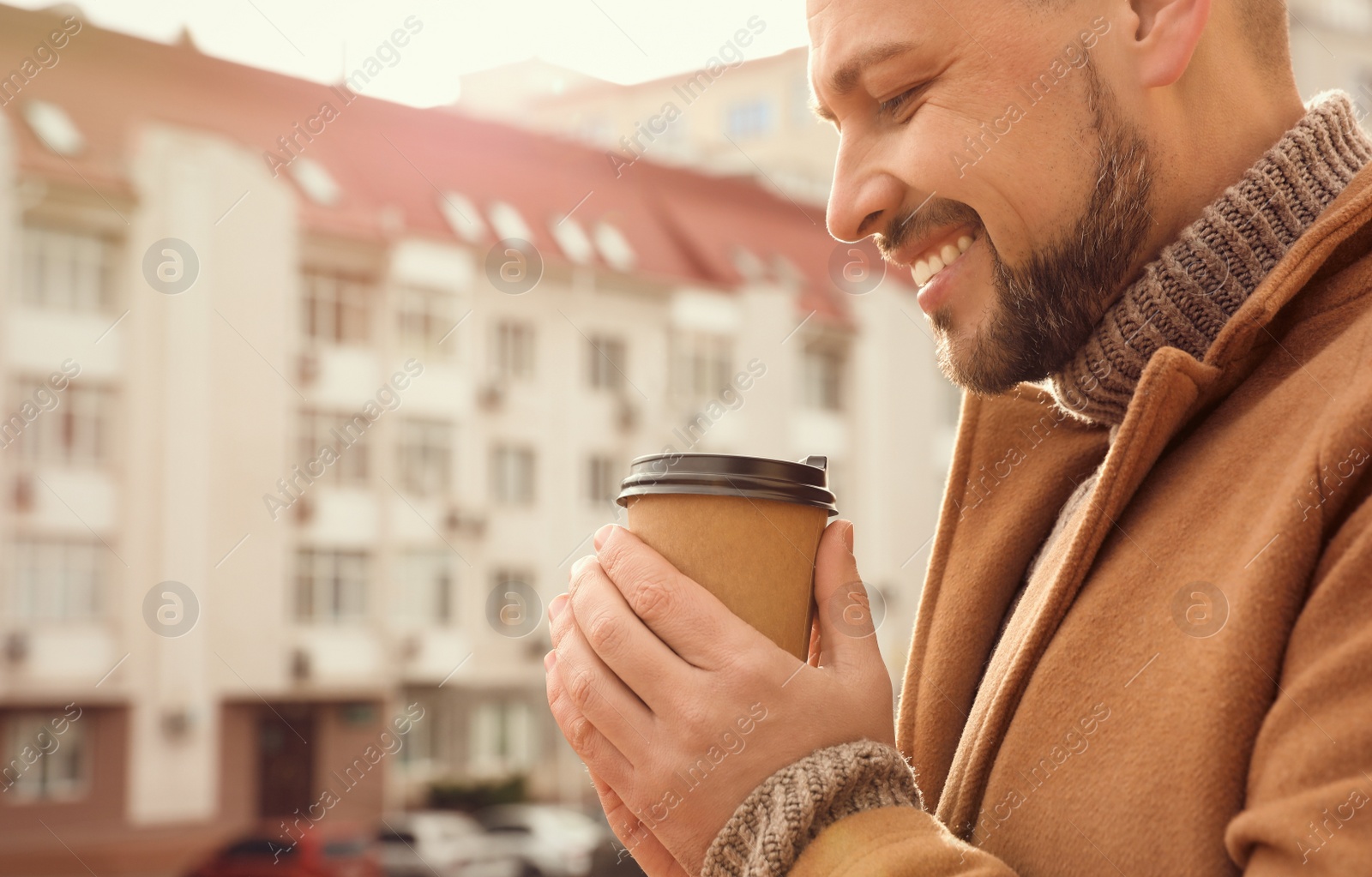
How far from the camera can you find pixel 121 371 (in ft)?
61.7

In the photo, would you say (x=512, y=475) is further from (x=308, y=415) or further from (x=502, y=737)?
(x=502, y=737)

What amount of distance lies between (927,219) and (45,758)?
19.7 m

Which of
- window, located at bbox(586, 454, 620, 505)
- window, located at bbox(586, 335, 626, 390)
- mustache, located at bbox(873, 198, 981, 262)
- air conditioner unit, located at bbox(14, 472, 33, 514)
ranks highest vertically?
window, located at bbox(586, 335, 626, 390)

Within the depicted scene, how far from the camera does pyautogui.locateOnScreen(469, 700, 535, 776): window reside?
2255 cm

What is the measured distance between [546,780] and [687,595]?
2254cm

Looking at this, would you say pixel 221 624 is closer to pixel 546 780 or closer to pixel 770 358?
pixel 546 780

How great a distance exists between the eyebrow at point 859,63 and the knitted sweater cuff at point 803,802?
0.77m

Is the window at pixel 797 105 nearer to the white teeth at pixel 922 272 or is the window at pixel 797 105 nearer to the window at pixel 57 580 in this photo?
the window at pixel 57 580

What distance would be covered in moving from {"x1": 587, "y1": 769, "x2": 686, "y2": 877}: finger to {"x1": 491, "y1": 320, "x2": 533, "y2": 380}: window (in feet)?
70.5

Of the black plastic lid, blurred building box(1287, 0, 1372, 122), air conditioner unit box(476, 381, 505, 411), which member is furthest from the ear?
blurred building box(1287, 0, 1372, 122)

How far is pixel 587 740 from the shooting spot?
4.30 ft

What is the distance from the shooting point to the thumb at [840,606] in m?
1.29

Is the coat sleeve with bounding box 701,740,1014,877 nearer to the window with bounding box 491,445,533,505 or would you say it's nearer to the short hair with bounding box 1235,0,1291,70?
the short hair with bounding box 1235,0,1291,70

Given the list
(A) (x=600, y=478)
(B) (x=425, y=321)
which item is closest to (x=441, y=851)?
(A) (x=600, y=478)
